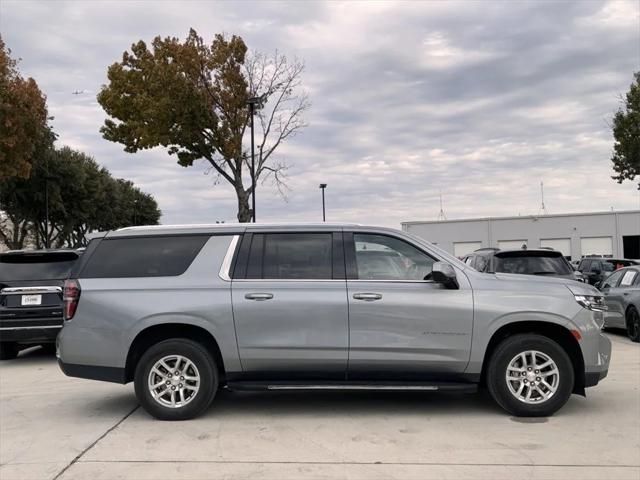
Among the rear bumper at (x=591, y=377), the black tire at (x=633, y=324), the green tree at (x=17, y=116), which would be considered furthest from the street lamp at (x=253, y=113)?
the rear bumper at (x=591, y=377)

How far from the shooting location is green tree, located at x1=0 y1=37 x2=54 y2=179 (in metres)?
22.4

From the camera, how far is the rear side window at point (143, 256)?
6152 mm

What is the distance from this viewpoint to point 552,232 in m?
46.3

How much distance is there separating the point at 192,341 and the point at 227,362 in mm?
405

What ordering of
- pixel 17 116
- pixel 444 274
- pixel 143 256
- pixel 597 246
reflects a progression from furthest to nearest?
pixel 597 246 → pixel 17 116 → pixel 143 256 → pixel 444 274

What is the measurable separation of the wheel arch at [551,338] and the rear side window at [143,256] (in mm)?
2987

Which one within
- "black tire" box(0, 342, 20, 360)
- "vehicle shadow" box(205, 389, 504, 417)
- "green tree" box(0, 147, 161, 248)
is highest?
"green tree" box(0, 147, 161, 248)

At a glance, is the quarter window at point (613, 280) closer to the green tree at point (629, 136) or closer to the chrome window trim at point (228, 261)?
the chrome window trim at point (228, 261)

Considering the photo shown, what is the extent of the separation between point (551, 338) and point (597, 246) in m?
43.6

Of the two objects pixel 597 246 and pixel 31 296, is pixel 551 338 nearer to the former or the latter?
pixel 31 296

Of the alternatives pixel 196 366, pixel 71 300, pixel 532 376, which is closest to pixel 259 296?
pixel 196 366

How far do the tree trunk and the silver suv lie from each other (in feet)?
61.7

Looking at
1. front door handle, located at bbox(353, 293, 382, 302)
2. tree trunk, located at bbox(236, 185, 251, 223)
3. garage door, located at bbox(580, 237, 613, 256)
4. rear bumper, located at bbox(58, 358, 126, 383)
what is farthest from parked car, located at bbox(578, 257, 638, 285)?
garage door, located at bbox(580, 237, 613, 256)

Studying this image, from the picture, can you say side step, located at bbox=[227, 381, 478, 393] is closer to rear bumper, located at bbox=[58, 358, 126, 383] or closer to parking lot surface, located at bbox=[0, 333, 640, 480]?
parking lot surface, located at bbox=[0, 333, 640, 480]
